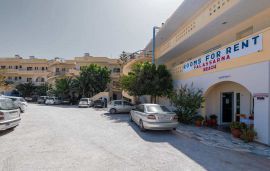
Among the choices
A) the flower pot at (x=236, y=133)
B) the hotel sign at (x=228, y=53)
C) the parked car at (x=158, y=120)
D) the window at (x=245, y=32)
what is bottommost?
the flower pot at (x=236, y=133)

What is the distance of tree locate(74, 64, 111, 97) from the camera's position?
37281 millimetres

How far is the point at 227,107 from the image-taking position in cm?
1428

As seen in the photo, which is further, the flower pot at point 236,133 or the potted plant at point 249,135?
→ the flower pot at point 236,133

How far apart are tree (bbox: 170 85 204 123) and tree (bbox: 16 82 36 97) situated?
4745cm

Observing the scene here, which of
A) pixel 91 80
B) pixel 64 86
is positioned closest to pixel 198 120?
pixel 91 80

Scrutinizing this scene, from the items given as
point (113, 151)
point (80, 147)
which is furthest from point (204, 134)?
point (80, 147)

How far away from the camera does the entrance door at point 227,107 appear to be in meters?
14.2

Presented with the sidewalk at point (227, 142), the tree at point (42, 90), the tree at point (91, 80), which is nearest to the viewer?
the sidewalk at point (227, 142)

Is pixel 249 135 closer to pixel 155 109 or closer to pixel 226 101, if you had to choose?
pixel 155 109

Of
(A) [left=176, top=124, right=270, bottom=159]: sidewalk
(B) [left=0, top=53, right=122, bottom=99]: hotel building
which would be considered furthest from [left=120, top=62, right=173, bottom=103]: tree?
(B) [left=0, top=53, right=122, bottom=99]: hotel building

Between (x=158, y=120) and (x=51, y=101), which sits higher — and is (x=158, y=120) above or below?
above

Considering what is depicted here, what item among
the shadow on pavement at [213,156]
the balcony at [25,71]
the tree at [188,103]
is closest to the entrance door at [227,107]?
the tree at [188,103]

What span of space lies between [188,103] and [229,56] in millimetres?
4082

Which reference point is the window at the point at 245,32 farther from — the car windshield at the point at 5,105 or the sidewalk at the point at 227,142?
the car windshield at the point at 5,105
